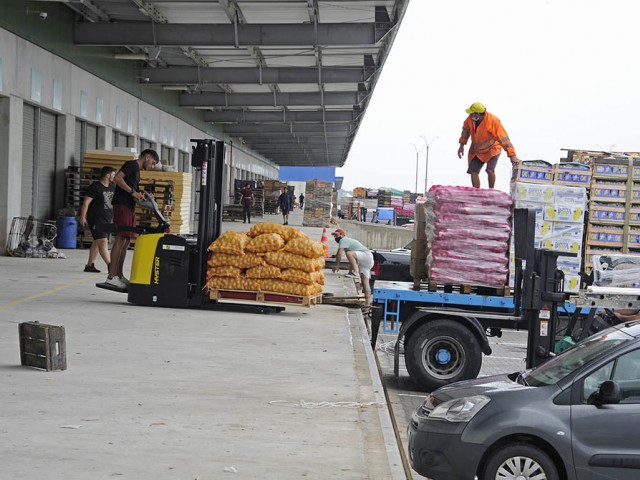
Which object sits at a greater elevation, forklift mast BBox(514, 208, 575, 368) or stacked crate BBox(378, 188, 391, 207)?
stacked crate BBox(378, 188, 391, 207)

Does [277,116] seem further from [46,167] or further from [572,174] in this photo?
[572,174]

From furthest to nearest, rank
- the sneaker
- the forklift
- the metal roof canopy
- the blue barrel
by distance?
the blue barrel
the metal roof canopy
the sneaker
the forklift

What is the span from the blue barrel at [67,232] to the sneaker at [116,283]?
35.3ft

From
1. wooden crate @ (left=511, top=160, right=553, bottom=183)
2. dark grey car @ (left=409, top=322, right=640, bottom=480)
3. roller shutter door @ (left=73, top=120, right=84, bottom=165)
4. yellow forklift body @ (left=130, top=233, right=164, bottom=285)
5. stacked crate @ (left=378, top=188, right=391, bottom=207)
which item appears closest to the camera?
dark grey car @ (left=409, top=322, right=640, bottom=480)

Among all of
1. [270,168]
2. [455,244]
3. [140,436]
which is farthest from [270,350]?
[270,168]

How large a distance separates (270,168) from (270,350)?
93.9 m

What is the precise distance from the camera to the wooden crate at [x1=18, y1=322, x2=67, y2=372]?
934 cm

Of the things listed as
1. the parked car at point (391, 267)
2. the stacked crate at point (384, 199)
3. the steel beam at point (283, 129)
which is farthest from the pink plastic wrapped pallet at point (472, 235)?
the stacked crate at point (384, 199)

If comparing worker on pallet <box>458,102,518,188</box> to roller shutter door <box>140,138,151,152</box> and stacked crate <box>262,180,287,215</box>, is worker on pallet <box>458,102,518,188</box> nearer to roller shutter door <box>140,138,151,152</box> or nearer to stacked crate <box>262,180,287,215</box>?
roller shutter door <box>140,138,151,152</box>

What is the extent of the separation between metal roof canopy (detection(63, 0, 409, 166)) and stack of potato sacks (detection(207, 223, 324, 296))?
1007 centimetres

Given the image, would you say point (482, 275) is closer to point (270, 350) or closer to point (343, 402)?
point (270, 350)

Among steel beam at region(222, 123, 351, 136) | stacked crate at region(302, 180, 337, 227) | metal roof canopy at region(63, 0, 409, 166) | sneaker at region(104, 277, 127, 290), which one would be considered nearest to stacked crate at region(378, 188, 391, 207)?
steel beam at region(222, 123, 351, 136)

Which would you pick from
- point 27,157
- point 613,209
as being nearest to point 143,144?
point 27,157

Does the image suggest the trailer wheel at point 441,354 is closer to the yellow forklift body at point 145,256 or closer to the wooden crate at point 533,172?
the wooden crate at point 533,172
